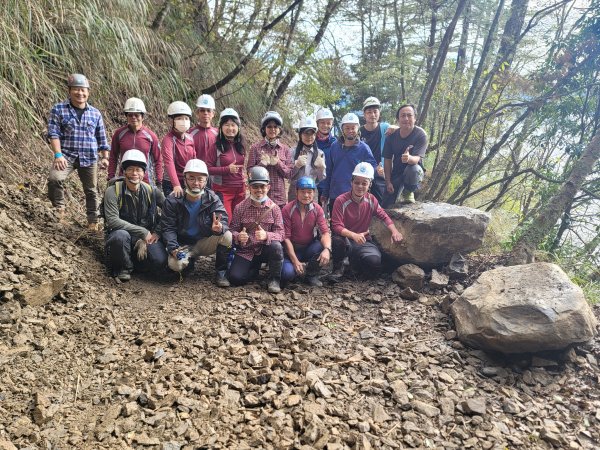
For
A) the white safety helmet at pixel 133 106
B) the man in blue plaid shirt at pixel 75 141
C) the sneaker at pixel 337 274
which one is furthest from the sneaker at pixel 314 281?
the white safety helmet at pixel 133 106

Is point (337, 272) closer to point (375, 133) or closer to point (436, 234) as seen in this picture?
point (436, 234)

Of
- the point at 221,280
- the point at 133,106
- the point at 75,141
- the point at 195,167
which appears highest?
the point at 133,106

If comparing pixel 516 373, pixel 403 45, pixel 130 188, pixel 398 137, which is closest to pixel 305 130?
pixel 398 137

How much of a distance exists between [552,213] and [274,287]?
427cm

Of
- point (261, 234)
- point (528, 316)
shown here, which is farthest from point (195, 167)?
point (528, 316)

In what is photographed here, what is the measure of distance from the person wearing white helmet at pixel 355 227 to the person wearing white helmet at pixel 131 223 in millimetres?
2377

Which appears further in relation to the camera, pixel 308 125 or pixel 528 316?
pixel 308 125

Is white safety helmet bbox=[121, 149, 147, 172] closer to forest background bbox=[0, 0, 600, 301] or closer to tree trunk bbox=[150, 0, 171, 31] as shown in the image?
forest background bbox=[0, 0, 600, 301]

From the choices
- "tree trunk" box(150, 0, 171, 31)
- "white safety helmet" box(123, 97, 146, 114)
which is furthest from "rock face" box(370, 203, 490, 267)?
"tree trunk" box(150, 0, 171, 31)

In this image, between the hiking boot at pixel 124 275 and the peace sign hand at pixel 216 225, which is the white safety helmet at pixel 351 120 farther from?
the hiking boot at pixel 124 275

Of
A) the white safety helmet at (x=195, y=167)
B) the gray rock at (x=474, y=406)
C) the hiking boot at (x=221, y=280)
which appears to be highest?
the white safety helmet at (x=195, y=167)

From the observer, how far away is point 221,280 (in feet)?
16.2

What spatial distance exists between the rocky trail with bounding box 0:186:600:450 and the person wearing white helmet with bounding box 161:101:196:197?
55.0 inches

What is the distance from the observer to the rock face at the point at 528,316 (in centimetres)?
356
